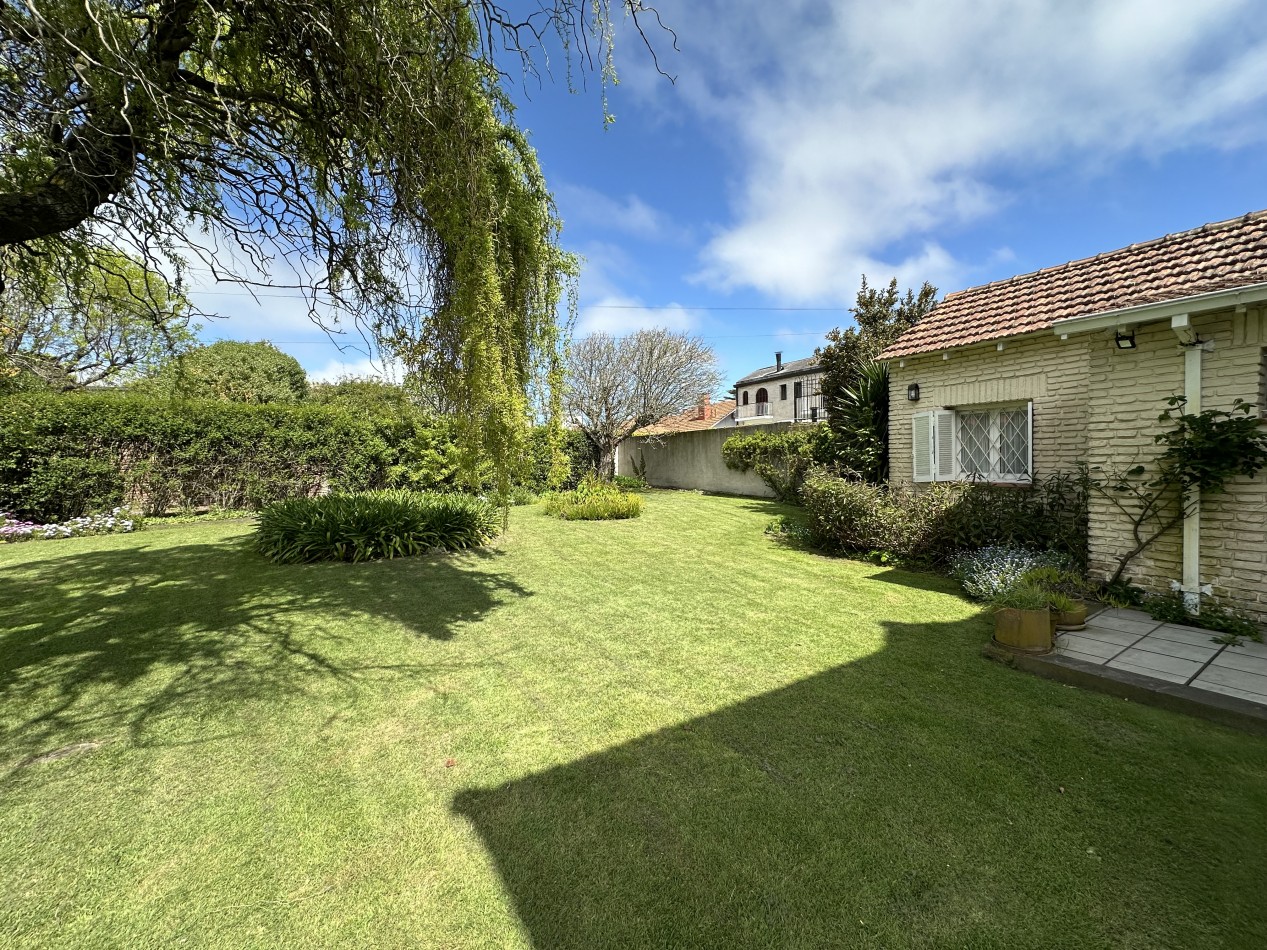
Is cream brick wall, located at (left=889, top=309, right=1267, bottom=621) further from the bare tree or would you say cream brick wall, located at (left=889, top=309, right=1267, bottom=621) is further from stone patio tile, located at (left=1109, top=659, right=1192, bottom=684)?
the bare tree

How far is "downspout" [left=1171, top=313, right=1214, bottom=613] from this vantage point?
4312 millimetres

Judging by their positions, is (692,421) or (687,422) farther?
(692,421)

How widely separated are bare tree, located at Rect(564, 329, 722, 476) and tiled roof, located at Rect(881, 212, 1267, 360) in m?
10.5

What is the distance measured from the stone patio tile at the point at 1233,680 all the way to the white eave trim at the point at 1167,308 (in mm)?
2852

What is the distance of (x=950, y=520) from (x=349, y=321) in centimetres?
714

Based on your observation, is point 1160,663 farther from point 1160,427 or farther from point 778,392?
point 778,392

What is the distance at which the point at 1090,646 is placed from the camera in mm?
3746

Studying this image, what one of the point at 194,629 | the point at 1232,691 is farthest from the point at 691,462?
the point at 1232,691

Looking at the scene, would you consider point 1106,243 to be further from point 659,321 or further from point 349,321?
point 659,321

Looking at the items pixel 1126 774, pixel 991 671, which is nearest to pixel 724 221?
pixel 991 671

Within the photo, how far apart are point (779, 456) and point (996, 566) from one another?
8.56m

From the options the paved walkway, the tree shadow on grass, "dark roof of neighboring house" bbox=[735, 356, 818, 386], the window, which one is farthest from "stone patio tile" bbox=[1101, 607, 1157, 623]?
"dark roof of neighboring house" bbox=[735, 356, 818, 386]

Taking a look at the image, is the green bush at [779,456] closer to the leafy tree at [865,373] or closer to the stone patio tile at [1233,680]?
the leafy tree at [865,373]

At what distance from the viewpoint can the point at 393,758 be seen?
2602mm
